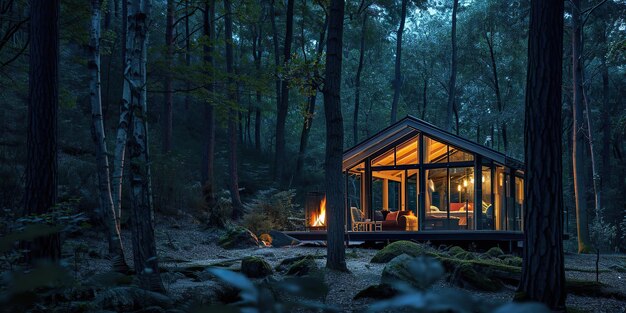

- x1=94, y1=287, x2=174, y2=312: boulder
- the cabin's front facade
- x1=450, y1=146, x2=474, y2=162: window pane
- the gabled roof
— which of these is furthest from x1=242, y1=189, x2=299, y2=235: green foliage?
x1=94, y1=287, x2=174, y2=312: boulder

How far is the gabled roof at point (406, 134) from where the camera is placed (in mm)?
14094

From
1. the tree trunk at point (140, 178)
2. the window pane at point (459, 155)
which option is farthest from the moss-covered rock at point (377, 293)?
the window pane at point (459, 155)

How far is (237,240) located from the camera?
1184cm

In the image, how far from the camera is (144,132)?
495 cm

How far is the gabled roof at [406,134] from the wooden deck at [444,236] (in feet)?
7.33

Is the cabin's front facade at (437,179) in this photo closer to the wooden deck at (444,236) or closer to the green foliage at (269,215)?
the wooden deck at (444,236)

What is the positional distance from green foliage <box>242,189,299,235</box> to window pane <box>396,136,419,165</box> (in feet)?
11.5

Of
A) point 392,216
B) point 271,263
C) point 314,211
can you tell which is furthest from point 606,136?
point 271,263

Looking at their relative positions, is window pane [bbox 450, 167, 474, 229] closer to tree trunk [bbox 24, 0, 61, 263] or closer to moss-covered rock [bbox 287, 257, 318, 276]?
moss-covered rock [bbox 287, 257, 318, 276]

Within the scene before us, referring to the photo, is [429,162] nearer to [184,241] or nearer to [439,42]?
[184,241]

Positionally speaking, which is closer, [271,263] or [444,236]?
[271,263]

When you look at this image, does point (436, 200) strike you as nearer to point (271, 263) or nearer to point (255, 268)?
point (271, 263)

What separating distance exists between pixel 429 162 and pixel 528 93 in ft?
33.3

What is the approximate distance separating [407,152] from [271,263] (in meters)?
7.81
